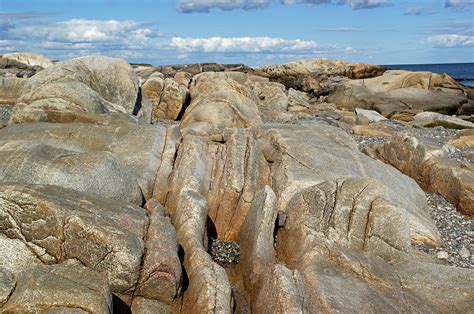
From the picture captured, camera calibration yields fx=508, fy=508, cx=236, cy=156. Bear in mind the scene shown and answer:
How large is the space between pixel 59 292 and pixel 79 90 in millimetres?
14111

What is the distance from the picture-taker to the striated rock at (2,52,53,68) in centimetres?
8756

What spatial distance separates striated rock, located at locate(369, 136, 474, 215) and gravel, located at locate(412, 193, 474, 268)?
494 mm

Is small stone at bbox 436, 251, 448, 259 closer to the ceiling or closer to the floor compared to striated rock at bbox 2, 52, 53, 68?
closer to the floor

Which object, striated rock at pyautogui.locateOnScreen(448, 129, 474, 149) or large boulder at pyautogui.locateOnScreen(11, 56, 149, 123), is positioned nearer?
large boulder at pyautogui.locateOnScreen(11, 56, 149, 123)

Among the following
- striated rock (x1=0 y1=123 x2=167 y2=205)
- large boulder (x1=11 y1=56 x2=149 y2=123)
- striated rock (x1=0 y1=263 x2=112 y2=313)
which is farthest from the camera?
large boulder (x1=11 y1=56 x2=149 y2=123)

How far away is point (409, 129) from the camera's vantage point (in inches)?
1722

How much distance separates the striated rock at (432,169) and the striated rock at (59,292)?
15995mm

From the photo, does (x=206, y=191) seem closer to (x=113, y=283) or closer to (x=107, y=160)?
(x=107, y=160)

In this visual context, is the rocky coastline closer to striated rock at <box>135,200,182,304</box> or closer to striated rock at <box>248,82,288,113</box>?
striated rock at <box>135,200,182,304</box>

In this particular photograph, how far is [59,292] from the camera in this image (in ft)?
32.1

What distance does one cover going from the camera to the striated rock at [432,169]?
21047mm

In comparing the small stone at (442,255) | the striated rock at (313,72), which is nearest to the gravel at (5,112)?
the small stone at (442,255)

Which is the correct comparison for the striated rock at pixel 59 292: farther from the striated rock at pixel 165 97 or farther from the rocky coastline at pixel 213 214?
the striated rock at pixel 165 97

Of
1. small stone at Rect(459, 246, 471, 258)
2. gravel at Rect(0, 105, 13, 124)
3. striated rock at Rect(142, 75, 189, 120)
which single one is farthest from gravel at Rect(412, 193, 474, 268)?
gravel at Rect(0, 105, 13, 124)
